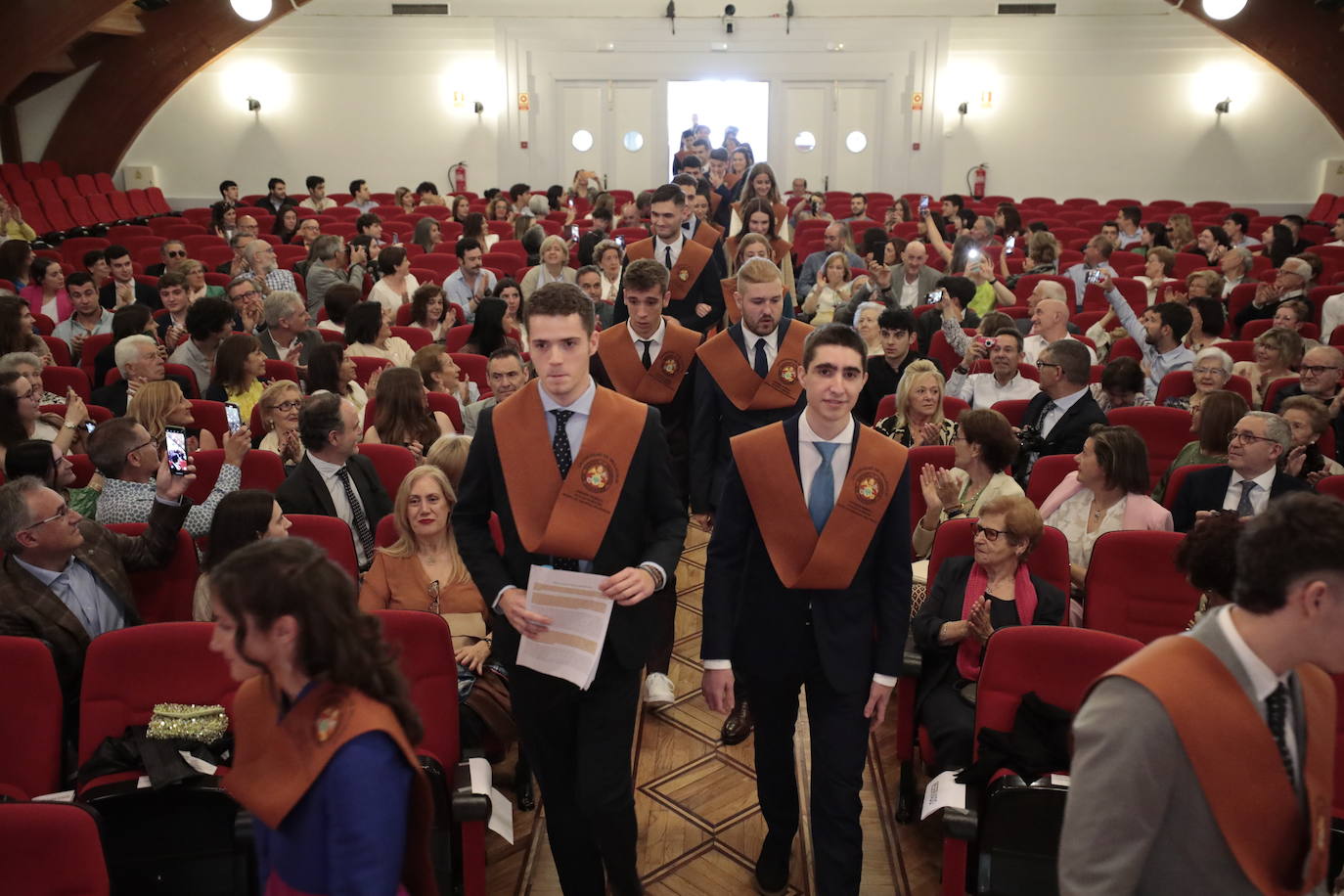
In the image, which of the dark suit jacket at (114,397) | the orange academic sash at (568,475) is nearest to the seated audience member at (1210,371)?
the orange academic sash at (568,475)

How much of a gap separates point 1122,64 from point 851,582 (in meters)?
16.8

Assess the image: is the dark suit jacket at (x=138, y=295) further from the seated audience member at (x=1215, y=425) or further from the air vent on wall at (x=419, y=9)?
the air vent on wall at (x=419, y=9)

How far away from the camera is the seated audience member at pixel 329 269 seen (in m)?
7.89

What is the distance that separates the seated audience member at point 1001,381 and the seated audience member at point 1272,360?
1.29 metres

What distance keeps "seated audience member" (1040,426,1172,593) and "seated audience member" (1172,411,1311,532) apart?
0.67 feet

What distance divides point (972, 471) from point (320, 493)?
2.46 m

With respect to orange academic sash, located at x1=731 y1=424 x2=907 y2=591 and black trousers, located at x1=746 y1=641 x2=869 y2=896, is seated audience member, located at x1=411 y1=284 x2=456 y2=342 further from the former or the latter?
black trousers, located at x1=746 y1=641 x2=869 y2=896

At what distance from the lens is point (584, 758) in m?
2.50

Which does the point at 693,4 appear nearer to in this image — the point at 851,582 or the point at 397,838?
the point at 851,582

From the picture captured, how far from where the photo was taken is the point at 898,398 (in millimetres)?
4691

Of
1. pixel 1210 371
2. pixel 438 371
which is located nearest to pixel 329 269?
pixel 438 371

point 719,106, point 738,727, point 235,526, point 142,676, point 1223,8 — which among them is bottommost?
point 738,727

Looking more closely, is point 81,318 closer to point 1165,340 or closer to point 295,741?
point 295,741

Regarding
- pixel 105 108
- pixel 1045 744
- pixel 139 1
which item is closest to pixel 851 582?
pixel 1045 744
